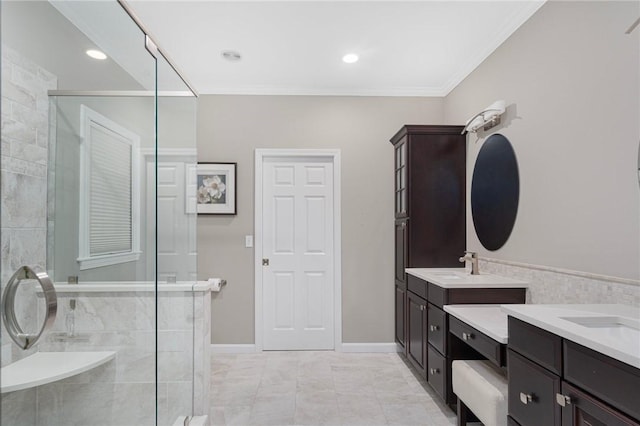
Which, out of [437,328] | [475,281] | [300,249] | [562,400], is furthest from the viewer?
[300,249]

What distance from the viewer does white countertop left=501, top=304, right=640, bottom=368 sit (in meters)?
1.08

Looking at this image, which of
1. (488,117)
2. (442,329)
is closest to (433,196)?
(488,117)

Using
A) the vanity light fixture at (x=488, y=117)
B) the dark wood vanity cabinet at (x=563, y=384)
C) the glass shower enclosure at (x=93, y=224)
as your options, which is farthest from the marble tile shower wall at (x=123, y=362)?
the vanity light fixture at (x=488, y=117)

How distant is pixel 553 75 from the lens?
216cm

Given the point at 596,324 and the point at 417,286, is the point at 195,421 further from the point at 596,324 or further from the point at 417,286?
the point at 596,324

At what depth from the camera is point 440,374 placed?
98.0 inches

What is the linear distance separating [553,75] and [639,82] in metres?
0.60

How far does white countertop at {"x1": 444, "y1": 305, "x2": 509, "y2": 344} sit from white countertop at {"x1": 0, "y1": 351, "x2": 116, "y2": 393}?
1843mm

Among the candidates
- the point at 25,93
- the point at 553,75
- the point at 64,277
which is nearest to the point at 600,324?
the point at 553,75

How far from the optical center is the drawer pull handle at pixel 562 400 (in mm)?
1272

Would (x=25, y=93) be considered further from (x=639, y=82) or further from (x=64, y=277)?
(x=639, y=82)

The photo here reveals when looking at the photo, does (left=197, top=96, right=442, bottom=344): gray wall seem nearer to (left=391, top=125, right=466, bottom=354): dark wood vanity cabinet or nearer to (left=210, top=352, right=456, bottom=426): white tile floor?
(left=210, top=352, right=456, bottom=426): white tile floor

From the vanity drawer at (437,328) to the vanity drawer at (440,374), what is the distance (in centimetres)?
6

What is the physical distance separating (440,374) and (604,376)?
150 cm
